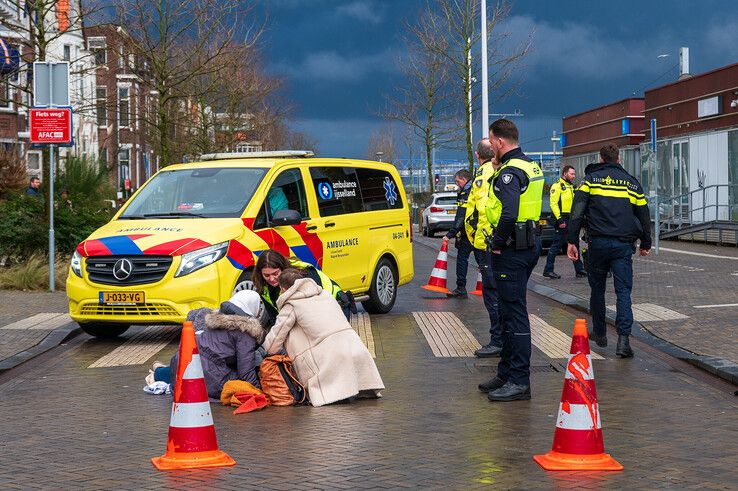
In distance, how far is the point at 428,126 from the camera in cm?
6369

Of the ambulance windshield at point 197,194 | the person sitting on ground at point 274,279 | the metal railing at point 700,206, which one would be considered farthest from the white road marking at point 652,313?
the metal railing at point 700,206

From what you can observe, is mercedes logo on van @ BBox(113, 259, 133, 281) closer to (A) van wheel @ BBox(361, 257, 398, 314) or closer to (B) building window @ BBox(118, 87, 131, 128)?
(A) van wheel @ BBox(361, 257, 398, 314)

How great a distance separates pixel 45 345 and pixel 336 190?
13.3ft

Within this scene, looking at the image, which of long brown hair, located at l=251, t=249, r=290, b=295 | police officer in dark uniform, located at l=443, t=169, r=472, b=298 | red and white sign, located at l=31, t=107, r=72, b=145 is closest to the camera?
long brown hair, located at l=251, t=249, r=290, b=295

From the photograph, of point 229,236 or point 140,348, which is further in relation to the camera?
point 229,236

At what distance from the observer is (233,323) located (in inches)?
355

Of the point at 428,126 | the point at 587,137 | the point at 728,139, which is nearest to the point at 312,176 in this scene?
the point at 728,139

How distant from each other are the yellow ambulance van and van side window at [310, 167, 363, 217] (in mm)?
15

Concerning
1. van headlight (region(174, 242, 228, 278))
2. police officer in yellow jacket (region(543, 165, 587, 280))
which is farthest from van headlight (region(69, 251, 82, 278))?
police officer in yellow jacket (region(543, 165, 587, 280))

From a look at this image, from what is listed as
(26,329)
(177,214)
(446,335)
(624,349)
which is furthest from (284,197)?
(624,349)

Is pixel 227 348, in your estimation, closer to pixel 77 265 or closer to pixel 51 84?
pixel 77 265

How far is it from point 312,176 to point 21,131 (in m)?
36.9

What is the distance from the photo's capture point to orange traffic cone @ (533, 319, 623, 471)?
21.4 feet

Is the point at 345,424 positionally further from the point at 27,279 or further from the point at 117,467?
the point at 27,279
